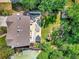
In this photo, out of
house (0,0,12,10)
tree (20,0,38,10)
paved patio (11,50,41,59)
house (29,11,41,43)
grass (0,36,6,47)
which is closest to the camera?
paved patio (11,50,41,59)

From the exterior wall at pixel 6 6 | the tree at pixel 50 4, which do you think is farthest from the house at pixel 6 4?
the tree at pixel 50 4

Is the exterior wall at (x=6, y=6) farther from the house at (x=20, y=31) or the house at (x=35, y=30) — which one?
the house at (x=35, y=30)

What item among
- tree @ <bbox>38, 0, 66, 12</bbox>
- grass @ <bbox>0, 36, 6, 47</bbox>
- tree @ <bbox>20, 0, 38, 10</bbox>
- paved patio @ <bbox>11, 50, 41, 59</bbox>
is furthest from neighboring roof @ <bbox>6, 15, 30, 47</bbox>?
tree @ <bbox>38, 0, 66, 12</bbox>

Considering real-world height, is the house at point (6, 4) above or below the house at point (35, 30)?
above

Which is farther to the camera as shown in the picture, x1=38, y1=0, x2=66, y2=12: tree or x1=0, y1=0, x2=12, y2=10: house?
x1=0, y1=0, x2=12, y2=10: house

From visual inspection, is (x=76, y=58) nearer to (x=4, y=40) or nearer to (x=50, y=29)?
(x=50, y=29)

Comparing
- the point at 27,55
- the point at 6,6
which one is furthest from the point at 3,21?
the point at 27,55

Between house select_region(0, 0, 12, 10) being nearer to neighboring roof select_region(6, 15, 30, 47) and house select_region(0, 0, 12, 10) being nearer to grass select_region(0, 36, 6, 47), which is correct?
neighboring roof select_region(6, 15, 30, 47)

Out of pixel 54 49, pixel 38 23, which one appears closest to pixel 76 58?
pixel 54 49

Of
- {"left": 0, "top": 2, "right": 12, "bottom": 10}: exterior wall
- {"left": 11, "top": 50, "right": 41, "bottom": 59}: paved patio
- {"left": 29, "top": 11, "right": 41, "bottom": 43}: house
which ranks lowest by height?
{"left": 11, "top": 50, "right": 41, "bottom": 59}: paved patio
